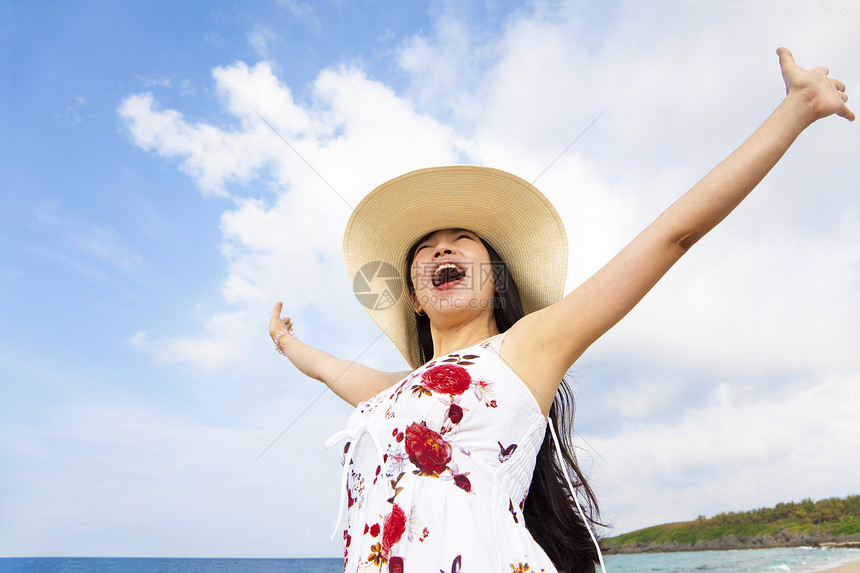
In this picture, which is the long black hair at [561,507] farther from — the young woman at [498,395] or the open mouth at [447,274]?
the open mouth at [447,274]

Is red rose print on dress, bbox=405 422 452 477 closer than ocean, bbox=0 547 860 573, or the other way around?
red rose print on dress, bbox=405 422 452 477

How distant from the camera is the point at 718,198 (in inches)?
52.2

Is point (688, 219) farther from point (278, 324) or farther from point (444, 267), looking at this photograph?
point (278, 324)

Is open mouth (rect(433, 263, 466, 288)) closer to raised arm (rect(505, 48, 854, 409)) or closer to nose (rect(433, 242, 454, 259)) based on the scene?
nose (rect(433, 242, 454, 259))

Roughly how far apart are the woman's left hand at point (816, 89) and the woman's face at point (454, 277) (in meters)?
1.23

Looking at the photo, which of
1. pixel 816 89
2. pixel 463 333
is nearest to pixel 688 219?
pixel 816 89

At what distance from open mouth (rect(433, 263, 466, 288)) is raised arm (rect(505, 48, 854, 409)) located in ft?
2.26

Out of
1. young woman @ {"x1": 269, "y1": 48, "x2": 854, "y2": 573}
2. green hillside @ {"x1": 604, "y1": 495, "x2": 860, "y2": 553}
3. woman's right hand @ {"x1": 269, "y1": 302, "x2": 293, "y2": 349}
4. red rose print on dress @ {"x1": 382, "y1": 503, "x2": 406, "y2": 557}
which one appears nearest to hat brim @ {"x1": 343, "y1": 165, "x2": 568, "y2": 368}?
young woman @ {"x1": 269, "y1": 48, "x2": 854, "y2": 573}

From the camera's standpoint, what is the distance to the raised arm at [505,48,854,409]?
132 cm

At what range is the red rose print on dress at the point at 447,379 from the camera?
1577 millimetres

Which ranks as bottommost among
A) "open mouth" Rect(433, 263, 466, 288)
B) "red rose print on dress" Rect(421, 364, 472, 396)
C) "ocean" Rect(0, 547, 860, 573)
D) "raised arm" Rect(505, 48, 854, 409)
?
"ocean" Rect(0, 547, 860, 573)

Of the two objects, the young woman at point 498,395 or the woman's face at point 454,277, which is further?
the woman's face at point 454,277

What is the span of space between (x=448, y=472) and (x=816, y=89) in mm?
1384

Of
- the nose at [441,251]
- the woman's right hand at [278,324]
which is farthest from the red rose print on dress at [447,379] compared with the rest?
the woman's right hand at [278,324]
